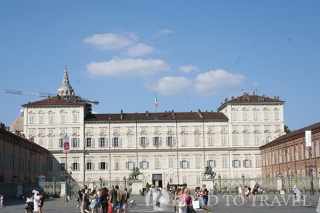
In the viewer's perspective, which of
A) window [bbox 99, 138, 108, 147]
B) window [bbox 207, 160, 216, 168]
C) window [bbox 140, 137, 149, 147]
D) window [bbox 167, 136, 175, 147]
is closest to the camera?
window [bbox 207, 160, 216, 168]

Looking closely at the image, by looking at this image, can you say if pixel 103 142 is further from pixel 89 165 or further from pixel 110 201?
pixel 110 201

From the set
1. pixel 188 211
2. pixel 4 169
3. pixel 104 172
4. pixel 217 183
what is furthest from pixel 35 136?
pixel 188 211

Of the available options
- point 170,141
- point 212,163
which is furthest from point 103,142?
point 212,163

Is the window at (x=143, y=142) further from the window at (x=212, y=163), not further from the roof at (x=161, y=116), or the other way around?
the window at (x=212, y=163)

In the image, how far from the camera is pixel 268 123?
88.1 meters

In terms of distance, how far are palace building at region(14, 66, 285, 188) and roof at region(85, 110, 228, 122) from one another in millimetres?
175

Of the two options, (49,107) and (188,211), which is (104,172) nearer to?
(49,107)

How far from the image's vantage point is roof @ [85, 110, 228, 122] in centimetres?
8825

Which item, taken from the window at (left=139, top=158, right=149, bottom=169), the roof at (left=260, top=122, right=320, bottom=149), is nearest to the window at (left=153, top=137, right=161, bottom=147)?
the window at (left=139, top=158, right=149, bottom=169)

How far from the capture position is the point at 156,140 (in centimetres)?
8775

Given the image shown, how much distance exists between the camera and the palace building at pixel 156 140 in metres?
86.4

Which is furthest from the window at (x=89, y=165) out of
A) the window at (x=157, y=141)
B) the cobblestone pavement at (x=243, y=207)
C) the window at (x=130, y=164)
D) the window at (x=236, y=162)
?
the cobblestone pavement at (x=243, y=207)

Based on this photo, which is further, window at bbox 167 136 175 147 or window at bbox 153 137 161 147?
window at bbox 167 136 175 147

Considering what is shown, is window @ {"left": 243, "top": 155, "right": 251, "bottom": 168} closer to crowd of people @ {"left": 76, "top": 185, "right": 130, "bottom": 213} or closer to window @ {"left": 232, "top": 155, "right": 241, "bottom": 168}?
window @ {"left": 232, "top": 155, "right": 241, "bottom": 168}
